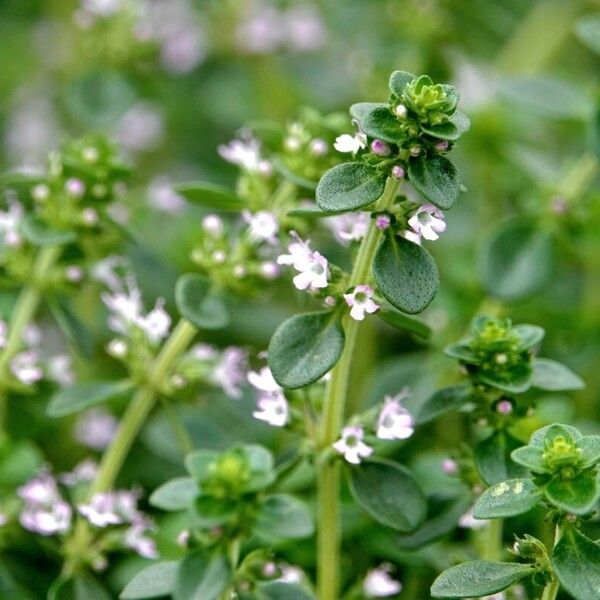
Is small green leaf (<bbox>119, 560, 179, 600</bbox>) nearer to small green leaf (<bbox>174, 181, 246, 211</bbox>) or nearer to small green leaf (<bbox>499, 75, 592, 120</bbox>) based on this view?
small green leaf (<bbox>174, 181, 246, 211</bbox>)

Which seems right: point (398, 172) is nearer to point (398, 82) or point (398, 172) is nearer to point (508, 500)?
point (398, 82)

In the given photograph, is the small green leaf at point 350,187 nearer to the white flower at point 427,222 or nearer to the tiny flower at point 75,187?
the white flower at point 427,222

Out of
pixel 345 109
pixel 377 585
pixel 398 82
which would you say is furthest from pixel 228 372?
pixel 345 109

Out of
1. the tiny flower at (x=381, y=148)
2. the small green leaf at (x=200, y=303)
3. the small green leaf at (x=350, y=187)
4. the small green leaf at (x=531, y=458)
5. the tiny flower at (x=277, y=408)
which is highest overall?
the tiny flower at (x=381, y=148)

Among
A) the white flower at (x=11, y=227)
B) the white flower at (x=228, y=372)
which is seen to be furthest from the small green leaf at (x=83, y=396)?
the white flower at (x=11, y=227)

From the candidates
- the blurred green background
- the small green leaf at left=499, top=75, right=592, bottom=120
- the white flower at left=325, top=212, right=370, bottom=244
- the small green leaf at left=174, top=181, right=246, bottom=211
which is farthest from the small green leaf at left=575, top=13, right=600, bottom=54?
the small green leaf at left=174, top=181, right=246, bottom=211
